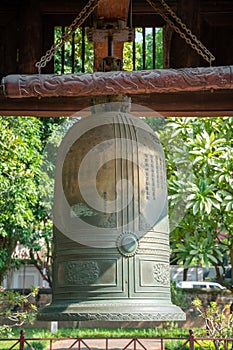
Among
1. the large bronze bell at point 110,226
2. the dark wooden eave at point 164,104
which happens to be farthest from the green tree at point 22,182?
the large bronze bell at point 110,226

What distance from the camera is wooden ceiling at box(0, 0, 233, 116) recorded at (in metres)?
3.97

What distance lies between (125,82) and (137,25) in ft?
5.14

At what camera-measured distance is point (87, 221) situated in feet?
9.70

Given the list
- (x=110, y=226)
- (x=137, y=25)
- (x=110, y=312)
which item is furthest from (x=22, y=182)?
(x=110, y=312)

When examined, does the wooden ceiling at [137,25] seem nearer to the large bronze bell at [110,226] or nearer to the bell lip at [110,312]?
the large bronze bell at [110,226]

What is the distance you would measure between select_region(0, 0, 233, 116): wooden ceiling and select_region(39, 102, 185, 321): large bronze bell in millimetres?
919

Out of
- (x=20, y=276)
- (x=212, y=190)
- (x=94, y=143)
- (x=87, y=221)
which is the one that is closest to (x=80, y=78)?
(x=94, y=143)

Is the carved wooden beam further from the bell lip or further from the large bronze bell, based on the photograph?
the bell lip

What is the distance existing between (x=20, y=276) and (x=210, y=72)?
24.8 m

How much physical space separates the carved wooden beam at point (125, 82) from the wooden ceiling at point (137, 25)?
1.22 meters

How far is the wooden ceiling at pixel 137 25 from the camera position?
156 inches

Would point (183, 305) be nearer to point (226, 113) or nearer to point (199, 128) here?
point (199, 128)

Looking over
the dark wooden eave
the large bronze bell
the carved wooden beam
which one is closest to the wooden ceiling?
the dark wooden eave

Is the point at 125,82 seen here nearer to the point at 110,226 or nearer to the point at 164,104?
the point at 110,226
